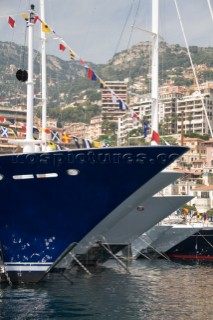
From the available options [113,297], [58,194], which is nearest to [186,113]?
[58,194]

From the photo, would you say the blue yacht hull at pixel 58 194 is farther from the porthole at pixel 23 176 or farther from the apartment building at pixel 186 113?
the apartment building at pixel 186 113

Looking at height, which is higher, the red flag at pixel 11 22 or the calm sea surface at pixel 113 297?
the red flag at pixel 11 22

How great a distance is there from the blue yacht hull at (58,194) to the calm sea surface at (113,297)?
1.66m

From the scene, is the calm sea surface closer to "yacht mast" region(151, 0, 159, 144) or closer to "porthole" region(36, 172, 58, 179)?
"porthole" region(36, 172, 58, 179)

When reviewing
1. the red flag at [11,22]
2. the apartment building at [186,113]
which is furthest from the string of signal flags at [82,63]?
the apartment building at [186,113]

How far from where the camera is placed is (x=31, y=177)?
1024 inches

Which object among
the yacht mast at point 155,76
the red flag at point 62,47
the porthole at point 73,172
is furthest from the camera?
the red flag at point 62,47

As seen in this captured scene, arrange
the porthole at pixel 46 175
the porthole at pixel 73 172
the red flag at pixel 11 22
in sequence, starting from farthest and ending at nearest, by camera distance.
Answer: the red flag at pixel 11 22 → the porthole at pixel 46 175 → the porthole at pixel 73 172

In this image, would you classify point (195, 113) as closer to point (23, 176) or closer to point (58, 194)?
point (58, 194)

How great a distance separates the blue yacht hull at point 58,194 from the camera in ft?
84.0

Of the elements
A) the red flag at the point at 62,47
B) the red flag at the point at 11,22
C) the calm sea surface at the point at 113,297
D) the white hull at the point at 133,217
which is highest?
the red flag at the point at 11,22

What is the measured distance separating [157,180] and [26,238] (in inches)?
239

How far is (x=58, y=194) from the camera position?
26.1 metres

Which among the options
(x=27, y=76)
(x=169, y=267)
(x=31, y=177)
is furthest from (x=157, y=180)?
(x=169, y=267)
